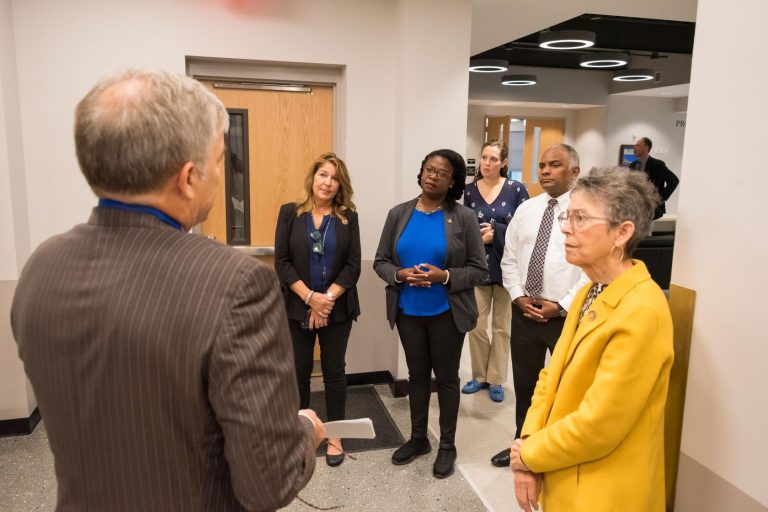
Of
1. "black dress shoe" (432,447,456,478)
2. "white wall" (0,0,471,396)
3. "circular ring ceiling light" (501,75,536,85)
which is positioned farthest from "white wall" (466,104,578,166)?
"black dress shoe" (432,447,456,478)

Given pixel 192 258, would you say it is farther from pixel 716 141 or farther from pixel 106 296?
pixel 716 141

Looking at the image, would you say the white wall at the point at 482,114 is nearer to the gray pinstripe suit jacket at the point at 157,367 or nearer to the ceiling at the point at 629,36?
the ceiling at the point at 629,36

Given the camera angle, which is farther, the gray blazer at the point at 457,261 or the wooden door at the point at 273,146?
the wooden door at the point at 273,146

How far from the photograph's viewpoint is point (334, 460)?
2.91m

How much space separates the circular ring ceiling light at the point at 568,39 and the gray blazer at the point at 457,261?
3.35 m

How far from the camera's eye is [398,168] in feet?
12.0

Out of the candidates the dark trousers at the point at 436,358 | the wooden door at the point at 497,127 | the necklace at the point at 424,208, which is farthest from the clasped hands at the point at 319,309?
the wooden door at the point at 497,127

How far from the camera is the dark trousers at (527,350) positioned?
99.4 inches

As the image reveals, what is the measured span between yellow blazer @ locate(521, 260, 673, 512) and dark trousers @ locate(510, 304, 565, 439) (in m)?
1.04

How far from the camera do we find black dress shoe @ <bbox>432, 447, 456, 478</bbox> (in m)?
2.79

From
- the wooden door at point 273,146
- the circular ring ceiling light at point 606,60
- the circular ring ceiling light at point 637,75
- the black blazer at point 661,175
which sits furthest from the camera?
the circular ring ceiling light at point 637,75

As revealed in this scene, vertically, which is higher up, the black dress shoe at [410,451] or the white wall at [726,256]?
the white wall at [726,256]

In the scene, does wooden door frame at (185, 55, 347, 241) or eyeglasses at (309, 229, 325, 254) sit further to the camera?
wooden door frame at (185, 55, 347, 241)

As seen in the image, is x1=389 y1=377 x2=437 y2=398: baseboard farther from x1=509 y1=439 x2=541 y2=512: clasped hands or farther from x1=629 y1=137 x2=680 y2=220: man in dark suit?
x1=629 y1=137 x2=680 y2=220: man in dark suit
